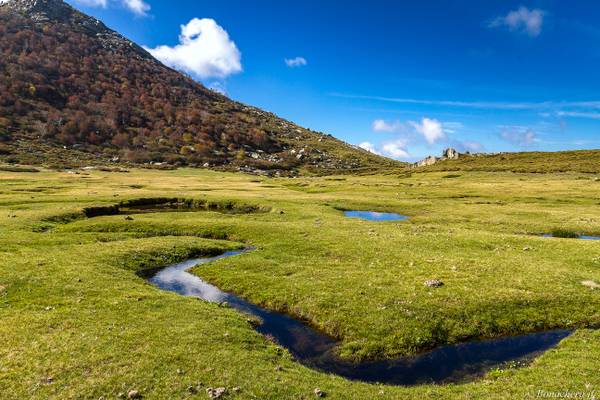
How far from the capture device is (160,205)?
7825 centimetres

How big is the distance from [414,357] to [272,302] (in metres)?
11.1

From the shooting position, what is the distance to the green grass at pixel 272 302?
57.0 feet

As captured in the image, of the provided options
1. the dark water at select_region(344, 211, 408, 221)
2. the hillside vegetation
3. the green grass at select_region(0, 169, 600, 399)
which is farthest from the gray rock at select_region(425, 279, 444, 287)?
the hillside vegetation

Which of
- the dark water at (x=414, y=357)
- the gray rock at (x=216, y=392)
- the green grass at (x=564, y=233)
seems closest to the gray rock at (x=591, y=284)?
the dark water at (x=414, y=357)

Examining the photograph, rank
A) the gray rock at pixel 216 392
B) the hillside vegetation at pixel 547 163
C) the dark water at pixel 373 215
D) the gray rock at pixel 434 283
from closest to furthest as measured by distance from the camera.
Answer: the gray rock at pixel 216 392 < the gray rock at pixel 434 283 < the dark water at pixel 373 215 < the hillside vegetation at pixel 547 163

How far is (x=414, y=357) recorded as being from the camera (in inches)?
832

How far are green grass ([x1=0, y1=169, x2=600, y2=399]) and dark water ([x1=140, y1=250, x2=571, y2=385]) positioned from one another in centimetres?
78

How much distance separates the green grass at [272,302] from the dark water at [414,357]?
779 millimetres

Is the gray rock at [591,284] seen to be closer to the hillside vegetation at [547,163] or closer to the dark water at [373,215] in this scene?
the dark water at [373,215]

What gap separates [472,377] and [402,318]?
5565mm

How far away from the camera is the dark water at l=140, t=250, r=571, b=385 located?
1953 cm

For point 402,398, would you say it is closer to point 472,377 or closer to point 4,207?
point 472,377

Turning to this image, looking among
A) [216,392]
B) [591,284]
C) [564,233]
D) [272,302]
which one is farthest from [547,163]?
[216,392]

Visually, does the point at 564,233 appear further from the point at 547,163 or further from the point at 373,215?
the point at 547,163
